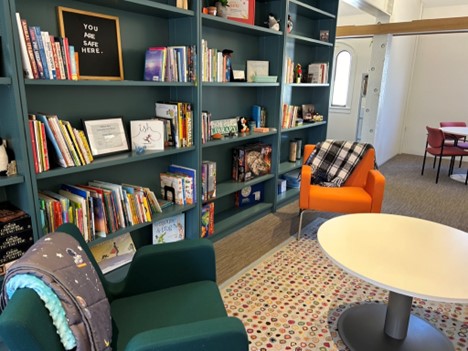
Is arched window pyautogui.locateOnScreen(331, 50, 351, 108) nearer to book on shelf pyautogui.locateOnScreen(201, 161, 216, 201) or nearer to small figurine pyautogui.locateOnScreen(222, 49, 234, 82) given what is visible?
small figurine pyautogui.locateOnScreen(222, 49, 234, 82)

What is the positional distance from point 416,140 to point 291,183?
4375mm

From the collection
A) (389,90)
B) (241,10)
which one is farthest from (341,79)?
(241,10)

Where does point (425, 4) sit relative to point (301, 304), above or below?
above

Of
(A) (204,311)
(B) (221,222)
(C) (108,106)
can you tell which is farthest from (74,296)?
(B) (221,222)

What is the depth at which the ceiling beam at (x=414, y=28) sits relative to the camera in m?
4.87

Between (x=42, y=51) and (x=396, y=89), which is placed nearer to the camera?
(x=42, y=51)

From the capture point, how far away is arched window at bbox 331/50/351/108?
→ 24.2 feet

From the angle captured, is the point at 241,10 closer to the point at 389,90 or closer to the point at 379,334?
the point at 379,334

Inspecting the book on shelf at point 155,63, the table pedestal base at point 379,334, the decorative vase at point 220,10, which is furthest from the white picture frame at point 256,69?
the table pedestal base at point 379,334

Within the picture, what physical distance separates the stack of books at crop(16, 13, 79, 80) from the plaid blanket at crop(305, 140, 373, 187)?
2.34 meters

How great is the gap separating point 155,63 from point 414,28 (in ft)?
14.6

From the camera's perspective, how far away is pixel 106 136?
7.40 feet

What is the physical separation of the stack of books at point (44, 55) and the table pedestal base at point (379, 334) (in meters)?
2.09

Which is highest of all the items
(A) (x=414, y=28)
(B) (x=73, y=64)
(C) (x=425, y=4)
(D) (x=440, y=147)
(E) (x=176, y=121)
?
(C) (x=425, y=4)
